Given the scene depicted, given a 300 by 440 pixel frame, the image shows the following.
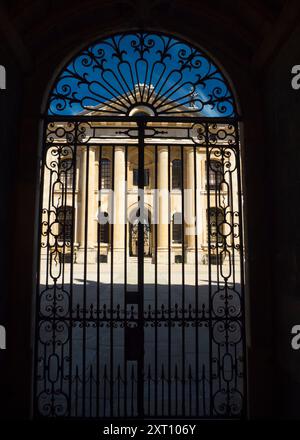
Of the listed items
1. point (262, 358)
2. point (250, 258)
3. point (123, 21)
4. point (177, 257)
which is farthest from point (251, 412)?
point (177, 257)

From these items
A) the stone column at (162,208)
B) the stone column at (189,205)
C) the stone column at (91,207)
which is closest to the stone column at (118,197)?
the stone column at (91,207)

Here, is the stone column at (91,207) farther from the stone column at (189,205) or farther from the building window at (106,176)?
the stone column at (189,205)

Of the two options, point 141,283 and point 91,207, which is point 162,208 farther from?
point 141,283

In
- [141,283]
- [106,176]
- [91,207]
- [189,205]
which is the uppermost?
[106,176]

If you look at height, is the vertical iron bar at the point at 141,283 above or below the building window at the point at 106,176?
below

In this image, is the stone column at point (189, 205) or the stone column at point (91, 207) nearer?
the stone column at point (189, 205)

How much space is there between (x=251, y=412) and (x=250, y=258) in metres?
1.77

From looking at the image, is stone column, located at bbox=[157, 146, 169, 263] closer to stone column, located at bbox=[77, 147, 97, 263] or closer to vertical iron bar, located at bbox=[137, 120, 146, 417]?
stone column, located at bbox=[77, 147, 97, 263]

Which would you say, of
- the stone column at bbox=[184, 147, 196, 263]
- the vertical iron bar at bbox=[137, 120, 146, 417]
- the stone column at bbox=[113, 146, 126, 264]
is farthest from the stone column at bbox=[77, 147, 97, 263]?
the vertical iron bar at bbox=[137, 120, 146, 417]

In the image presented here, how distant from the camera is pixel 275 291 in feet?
13.4

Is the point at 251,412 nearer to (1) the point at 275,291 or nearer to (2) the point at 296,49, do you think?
(1) the point at 275,291

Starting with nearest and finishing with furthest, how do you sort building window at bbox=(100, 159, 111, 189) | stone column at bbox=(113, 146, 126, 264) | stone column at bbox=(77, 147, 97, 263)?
stone column at bbox=(113, 146, 126, 264) < stone column at bbox=(77, 147, 97, 263) < building window at bbox=(100, 159, 111, 189)

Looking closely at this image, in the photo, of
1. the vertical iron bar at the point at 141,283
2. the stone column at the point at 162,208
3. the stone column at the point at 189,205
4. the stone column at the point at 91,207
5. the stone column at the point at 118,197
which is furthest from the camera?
the stone column at the point at 91,207

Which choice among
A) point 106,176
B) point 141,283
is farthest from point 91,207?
point 141,283
